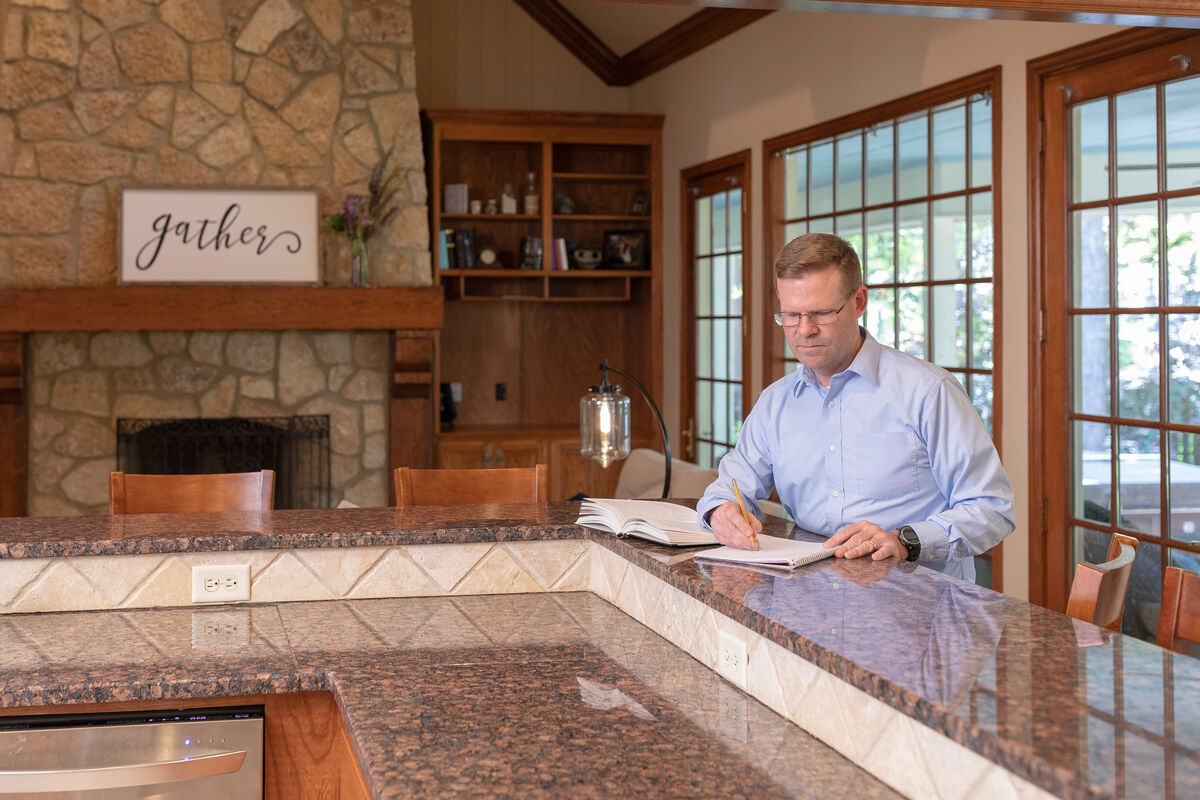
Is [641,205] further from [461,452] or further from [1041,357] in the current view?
[1041,357]

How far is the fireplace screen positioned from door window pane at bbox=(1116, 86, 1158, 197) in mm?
3957

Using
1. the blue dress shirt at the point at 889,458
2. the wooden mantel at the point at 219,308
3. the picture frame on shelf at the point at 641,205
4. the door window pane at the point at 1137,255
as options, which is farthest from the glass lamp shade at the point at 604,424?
the picture frame on shelf at the point at 641,205

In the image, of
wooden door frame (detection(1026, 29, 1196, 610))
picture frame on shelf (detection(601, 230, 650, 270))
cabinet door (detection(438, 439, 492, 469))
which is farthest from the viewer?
picture frame on shelf (detection(601, 230, 650, 270))

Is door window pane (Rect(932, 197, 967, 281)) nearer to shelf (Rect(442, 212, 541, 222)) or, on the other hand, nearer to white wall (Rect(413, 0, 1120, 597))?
white wall (Rect(413, 0, 1120, 597))

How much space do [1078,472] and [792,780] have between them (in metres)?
2.89

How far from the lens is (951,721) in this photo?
1.07 metres

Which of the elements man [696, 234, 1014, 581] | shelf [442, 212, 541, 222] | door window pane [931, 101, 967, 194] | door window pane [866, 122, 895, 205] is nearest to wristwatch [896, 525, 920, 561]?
man [696, 234, 1014, 581]

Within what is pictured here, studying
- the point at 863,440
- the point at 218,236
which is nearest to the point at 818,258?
the point at 863,440

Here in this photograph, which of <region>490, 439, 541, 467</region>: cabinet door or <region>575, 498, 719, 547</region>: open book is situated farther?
<region>490, 439, 541, 467</region>: cabinet door

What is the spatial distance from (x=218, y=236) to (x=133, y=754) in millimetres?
4270

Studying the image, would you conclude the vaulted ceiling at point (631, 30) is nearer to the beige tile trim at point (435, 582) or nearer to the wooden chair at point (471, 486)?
the wooden chair at point (471, 486)

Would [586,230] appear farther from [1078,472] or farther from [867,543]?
[867,543]

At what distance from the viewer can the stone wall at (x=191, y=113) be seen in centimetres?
548

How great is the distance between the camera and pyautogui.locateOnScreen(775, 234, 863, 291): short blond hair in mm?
2082
